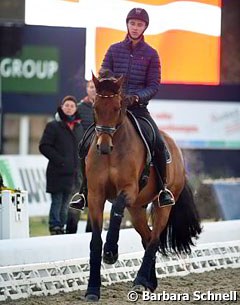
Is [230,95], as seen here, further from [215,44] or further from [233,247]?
[233,247]

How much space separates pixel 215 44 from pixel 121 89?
921 cm

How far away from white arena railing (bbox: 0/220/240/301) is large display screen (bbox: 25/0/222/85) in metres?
5.21

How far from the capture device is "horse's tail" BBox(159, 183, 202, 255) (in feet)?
27.4

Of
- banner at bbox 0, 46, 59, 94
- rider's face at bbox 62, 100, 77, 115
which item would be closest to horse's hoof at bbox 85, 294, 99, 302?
rider's face at bbox 62, 100, 77, 115

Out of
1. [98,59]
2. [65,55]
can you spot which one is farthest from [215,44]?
[65,55]

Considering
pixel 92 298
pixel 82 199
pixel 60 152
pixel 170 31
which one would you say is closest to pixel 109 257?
pixel 92 298

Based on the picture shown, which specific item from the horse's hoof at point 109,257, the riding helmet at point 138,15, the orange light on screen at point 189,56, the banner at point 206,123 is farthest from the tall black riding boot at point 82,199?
the banner at point 206,123

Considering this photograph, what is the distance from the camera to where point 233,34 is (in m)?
25.4

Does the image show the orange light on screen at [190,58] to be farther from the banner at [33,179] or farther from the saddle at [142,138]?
the saddle at [142,138]

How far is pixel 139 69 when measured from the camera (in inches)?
303

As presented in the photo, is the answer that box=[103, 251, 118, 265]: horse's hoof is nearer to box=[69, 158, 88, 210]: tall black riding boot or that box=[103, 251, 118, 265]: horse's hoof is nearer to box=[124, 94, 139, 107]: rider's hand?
box=[69, 158, 88, 210]: tall black riding boot

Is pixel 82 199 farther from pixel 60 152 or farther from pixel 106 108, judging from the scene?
pixel 60 152

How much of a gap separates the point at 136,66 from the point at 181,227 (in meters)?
1.70

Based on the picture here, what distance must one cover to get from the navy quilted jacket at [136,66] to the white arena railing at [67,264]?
1.55m
